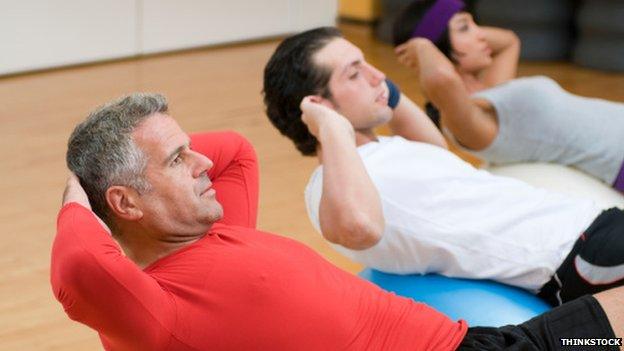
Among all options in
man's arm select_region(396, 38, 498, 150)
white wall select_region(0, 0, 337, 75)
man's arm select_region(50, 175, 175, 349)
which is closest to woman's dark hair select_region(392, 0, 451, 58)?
man's arm select_region(396, 38, 498, 150)

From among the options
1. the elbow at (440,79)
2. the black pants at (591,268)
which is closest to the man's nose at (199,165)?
the black pants at (591,268)

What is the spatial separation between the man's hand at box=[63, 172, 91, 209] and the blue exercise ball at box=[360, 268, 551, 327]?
2.70 feet

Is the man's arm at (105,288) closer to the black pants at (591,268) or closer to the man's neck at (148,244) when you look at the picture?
the man's neck at (148,244)

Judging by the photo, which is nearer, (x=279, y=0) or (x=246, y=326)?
(x=246, y=326)

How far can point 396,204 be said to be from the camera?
2.22 metres

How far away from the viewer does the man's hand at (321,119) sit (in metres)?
2.16

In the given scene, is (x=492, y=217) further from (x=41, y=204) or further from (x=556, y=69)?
(x=556, y=69)

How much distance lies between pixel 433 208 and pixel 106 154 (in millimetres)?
792

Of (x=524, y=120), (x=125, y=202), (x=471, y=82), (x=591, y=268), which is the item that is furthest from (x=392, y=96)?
(x=125, y=202)

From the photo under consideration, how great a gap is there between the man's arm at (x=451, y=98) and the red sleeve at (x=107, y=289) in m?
1.36

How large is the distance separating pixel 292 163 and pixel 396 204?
185 cm

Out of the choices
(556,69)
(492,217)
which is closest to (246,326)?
(492,217)

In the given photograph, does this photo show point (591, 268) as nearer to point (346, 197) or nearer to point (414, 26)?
point (346, 197)

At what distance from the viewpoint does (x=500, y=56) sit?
3.27m
